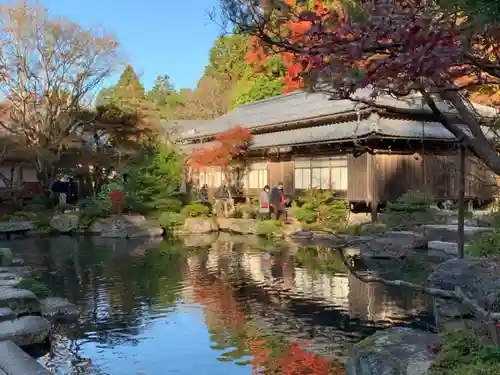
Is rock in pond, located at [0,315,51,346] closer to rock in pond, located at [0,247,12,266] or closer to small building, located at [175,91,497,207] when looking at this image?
rock in pond, located at [0,247,12,266]

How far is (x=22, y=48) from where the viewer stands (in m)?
22.6

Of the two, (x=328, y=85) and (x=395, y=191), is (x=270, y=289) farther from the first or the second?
(x=395, y=191)

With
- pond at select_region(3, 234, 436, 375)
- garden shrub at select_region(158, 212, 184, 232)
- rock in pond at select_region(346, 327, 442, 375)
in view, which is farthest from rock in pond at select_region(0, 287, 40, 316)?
garden shrub at select_region(158, 212, 184, 232)

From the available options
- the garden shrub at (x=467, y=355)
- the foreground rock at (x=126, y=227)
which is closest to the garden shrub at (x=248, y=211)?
the foreground rock at (x=126, y=227)

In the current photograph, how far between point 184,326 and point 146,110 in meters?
20.3

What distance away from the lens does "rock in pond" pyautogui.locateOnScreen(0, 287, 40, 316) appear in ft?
22.0

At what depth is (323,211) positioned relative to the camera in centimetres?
1756

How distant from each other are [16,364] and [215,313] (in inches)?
132

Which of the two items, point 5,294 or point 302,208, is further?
point 302,208

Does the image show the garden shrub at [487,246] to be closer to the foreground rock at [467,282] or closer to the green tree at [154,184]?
the foreground rock at [467,282]

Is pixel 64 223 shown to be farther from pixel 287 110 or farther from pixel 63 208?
pixel 287 110

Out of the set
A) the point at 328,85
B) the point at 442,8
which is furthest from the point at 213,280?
the point at 442,8

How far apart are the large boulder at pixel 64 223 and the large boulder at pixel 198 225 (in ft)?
14.0

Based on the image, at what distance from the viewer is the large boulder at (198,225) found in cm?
1978
